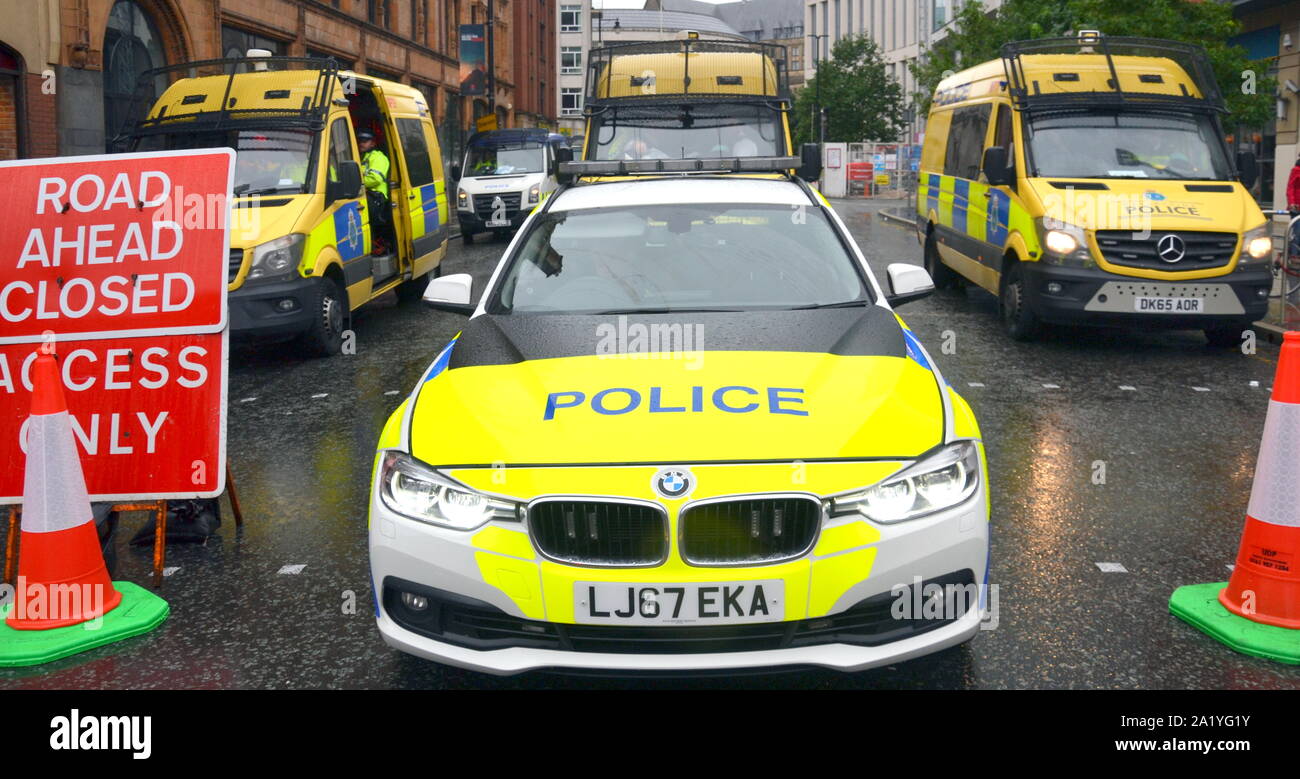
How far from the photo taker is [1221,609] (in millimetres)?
4270

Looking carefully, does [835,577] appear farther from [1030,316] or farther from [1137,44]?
[1137,44]

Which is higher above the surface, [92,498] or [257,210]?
[257,210]

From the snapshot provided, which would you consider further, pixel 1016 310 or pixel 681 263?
pixel 1016 310

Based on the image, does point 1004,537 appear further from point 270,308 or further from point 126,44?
point 126,44

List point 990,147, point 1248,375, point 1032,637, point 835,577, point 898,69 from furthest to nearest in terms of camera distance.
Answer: point 898,69 < point 990,147 < point 1248,375 < point 1032,637 < point 835,577

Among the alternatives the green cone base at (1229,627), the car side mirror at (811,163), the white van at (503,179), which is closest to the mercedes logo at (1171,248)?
the car side mirror at (811,163)

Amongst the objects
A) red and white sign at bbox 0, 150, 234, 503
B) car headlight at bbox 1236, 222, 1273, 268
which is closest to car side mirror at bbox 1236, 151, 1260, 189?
car headlight at bbox 1236, 222, 1273, 268

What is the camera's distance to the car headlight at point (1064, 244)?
988cm

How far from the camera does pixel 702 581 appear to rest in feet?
10.6

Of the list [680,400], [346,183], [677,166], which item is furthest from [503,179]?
[680,400]

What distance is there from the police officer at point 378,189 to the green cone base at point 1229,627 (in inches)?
372

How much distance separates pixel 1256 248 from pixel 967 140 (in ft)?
12.0

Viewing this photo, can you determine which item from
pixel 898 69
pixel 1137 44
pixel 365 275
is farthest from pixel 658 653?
pixel 898 69
